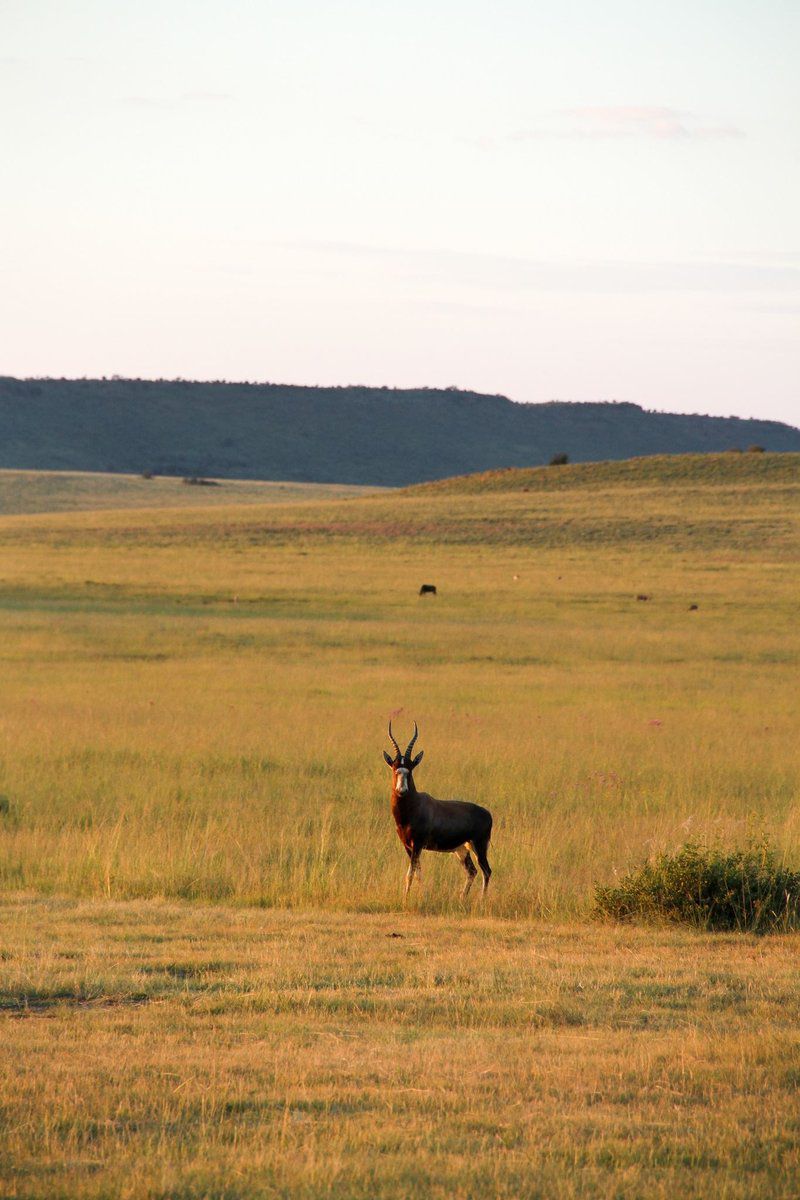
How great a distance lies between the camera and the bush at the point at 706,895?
1091cm

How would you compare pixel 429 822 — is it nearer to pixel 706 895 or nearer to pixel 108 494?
pixel 706 895

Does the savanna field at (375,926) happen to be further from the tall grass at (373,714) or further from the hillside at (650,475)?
the hillside at (650,475)

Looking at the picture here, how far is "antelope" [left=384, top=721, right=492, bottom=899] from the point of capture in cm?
1070

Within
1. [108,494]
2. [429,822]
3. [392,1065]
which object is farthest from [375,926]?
[108,494]

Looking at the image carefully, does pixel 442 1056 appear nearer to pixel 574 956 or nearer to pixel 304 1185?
pixel 304 1185

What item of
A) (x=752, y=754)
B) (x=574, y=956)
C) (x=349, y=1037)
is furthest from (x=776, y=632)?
(x=349, y=1037)

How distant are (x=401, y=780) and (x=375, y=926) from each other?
103cm

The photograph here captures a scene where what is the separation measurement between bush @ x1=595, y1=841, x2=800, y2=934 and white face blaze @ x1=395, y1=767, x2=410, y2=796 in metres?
1.76

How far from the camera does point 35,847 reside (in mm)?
13586

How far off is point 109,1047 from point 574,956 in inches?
134

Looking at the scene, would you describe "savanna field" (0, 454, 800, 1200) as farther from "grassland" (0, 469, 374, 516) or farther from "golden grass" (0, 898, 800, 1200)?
"grassland" (0, 469, 374, 516)

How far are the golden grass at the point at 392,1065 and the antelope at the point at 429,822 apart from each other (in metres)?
0.94

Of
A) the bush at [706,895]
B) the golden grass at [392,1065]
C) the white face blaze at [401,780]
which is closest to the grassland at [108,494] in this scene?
the bush at [706,895]

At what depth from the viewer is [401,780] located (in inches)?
415
